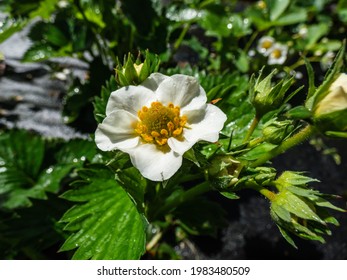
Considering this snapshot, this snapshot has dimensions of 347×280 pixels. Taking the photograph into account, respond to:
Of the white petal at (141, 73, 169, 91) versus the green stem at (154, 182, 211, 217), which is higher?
the white petal at (141, 73, 169, 91)

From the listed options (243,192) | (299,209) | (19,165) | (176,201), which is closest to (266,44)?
(243,192)

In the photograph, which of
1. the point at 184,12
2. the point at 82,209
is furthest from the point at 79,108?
the point at 82,209

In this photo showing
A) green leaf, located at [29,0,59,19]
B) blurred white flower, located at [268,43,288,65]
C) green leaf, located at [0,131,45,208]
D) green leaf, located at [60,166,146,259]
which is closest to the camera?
green leaf, located at [60,166,146,259]

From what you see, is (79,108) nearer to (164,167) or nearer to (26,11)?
(26,11)

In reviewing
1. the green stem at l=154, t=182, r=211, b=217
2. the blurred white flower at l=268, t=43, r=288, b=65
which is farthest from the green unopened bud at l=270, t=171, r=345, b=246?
the blurred white flower at l=268, t=43, r=288, b=65

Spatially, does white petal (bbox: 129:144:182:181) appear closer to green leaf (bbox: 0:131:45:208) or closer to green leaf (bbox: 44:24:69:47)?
green leaf (bbox: 0:131:45:208)

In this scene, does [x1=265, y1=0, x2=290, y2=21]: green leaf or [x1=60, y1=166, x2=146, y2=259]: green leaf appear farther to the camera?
[x1=265, y1=0, x2=290, y2=21]: green leaf
